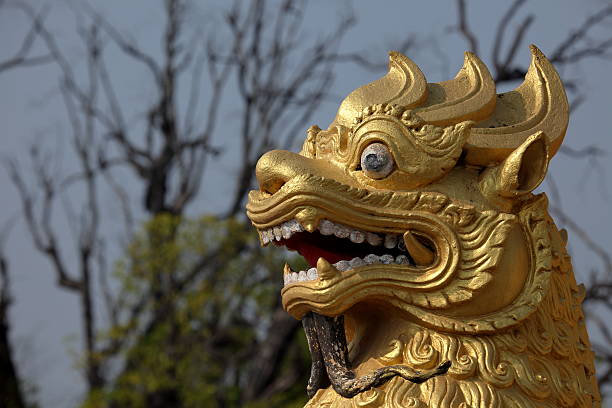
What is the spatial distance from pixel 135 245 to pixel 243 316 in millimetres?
1396

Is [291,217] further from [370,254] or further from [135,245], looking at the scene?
[135,245]

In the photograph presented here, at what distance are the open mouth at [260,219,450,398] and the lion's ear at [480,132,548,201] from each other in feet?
0.74

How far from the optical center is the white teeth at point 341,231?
2389 millimetres

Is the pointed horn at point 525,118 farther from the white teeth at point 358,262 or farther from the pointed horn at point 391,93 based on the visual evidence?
the white teeth at point 358,262

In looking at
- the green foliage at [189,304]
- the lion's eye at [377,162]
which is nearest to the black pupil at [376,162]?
the lion's eye at [377,162]

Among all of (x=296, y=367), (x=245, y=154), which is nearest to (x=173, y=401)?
(x=296, y=367)

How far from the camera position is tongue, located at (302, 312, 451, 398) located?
2314mm

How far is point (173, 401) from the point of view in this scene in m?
10.1

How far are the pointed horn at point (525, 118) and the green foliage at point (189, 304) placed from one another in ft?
23.4

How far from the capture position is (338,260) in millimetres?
2494

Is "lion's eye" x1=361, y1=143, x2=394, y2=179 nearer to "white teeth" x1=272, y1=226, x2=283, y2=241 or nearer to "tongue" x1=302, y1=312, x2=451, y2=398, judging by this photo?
"white teeth" x1=272, y1=226, x2=283, y2=241

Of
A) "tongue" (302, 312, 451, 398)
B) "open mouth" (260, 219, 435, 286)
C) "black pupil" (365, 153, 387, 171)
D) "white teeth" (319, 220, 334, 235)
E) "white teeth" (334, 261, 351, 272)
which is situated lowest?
"tongue" (302, 312, 451, 398)

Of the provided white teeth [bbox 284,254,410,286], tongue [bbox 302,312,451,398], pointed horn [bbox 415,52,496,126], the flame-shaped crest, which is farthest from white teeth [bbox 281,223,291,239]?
pointed horn [bbox 415,52,496,126]

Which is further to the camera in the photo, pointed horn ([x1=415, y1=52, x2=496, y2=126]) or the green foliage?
the green foliage
